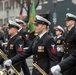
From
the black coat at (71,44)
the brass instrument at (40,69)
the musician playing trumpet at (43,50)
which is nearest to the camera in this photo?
the black coat at (71,44)

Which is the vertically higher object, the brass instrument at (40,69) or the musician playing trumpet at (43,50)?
the musician playing trumpet at (43,50)

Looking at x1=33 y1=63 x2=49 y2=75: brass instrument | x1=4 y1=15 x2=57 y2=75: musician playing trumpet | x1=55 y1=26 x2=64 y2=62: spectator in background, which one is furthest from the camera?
x1=55 y1=26 x2=64 y2=62: spectator in background

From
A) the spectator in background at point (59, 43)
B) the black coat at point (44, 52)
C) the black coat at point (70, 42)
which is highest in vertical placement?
the black coat at point (70, 42)

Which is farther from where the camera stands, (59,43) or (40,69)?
(59,43)

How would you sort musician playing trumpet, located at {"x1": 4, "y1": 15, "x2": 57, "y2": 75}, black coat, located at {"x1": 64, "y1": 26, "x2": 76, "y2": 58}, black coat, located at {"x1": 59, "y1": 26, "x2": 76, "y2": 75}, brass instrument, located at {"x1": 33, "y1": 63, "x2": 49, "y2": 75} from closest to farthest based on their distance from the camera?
black coat, located at {"x1": 59, "y1": 26, "x2": 76, "y2": 75} < black coat, located at {"x1": 64, "y1": 26, "x2": 76, "y2": 58} < brass instrument, located at {"x1": 33, "y1": 63, "x2": 49, "y2": 75} < musician playing trumpet, located at {"x1": 4, "y1": 15, "x2": 57, "y2": 75}

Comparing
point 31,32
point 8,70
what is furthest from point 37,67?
point 31,32

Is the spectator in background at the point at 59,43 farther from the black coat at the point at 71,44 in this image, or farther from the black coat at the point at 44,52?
the black coat at the point at 71,44

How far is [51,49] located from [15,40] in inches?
80.1

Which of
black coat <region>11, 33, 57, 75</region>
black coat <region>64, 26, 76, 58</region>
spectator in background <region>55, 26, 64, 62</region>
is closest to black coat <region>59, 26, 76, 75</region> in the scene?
black coat <region>64, 26, 76, 58</region>

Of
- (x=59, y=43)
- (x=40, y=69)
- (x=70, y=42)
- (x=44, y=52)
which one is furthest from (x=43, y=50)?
(x=59, y=43)

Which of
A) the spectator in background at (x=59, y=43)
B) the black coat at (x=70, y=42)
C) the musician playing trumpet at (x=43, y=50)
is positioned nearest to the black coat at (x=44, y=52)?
the musician playing trumpet at (x=43, y=50)

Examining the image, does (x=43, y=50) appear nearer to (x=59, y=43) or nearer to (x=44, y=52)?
(x=44, y=52)

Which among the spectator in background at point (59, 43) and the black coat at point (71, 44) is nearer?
the black coat at point (71, 44)

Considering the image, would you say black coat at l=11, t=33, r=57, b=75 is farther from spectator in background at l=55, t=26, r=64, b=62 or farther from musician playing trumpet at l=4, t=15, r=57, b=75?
spectator in background at l=55, t=26, r=64, b=62
